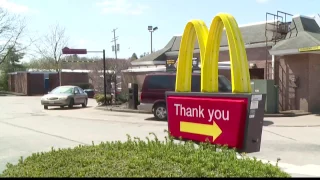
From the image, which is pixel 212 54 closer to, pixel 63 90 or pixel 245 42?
pixel 63 90

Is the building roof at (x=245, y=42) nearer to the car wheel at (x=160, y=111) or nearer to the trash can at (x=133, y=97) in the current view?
the trash can at (x=133, y=97)

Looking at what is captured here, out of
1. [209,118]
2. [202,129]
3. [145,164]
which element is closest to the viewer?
[145,164]

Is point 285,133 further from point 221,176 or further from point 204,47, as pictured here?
point 221,176

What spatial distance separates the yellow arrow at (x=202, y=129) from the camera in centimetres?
568

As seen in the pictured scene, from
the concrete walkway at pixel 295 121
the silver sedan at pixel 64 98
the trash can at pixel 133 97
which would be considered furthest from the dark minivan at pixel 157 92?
the silver sedan at pixel 64 98

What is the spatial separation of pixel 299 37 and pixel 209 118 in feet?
48.3

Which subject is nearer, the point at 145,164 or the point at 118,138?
the point at 145,164

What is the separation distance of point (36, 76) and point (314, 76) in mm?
34904

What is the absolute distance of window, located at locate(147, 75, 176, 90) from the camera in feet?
49.1

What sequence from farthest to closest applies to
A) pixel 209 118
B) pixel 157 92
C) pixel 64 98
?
pixel 64 98 → pixel 157 92 → pixel 209 118

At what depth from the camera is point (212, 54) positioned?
240 inches

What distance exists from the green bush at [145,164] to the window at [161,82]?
31.8ft

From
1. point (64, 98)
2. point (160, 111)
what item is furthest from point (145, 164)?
point (64, 98)

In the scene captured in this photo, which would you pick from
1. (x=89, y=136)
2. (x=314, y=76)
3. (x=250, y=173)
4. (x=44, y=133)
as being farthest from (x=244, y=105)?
(x=314, y=76)
